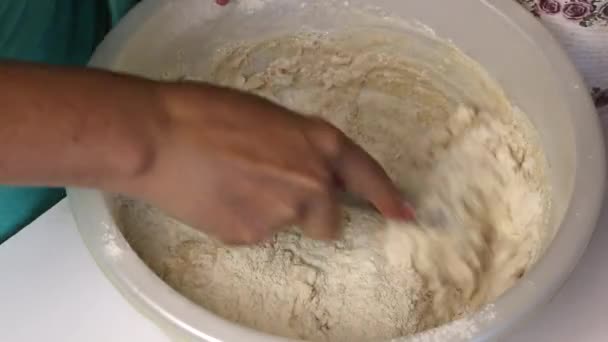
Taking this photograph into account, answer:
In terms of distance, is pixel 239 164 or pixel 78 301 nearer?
pixel 239 164

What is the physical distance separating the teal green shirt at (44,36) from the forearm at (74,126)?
0.68 ft

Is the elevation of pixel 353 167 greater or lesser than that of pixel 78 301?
greater

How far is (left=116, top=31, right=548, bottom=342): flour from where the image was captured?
68cm

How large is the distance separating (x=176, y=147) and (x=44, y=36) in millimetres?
297

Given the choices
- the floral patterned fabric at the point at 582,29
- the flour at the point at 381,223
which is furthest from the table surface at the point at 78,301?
the floral patterned fabric at the point at 582,29

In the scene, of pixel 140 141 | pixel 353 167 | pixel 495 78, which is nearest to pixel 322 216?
pixel 353 167

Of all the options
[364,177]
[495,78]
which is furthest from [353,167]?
[495,78]

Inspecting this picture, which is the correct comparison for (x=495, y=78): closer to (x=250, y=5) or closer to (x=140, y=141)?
(x=250, y=5)

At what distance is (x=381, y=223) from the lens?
2.41ft

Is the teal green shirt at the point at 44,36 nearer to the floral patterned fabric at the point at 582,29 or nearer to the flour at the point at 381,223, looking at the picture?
the flour at the point at 381,223

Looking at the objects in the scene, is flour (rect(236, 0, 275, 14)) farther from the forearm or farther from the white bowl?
the forearm

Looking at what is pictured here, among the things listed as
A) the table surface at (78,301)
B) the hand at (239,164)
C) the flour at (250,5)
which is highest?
the hand at (239,164)

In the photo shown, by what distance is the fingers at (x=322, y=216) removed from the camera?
577 mm

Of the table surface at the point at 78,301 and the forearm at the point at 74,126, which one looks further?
the table surface at the point at 78,301
